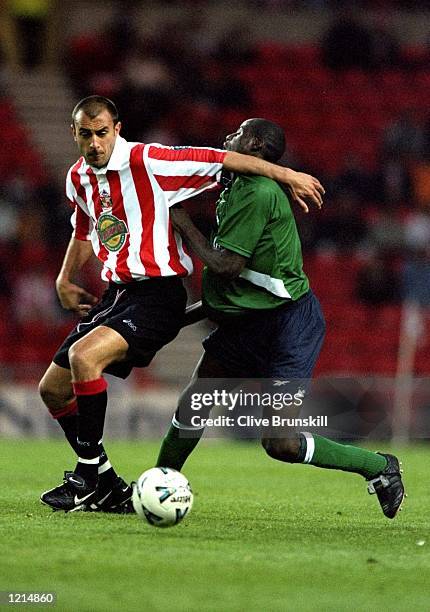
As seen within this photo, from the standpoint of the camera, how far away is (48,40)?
20.0 meters

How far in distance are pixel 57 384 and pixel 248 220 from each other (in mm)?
1429

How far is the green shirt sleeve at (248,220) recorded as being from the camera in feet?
20.8

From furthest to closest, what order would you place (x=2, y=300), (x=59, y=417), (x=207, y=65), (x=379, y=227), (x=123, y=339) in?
(x=207, y=65) < (x=379, y=227) < (x=2, y=300) < (x=59, y=417) < (x=123, y=339)

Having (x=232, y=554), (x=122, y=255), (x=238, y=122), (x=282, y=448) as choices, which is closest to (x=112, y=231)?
(x=122, y=255)

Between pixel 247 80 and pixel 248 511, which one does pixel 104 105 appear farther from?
pixel 247 80

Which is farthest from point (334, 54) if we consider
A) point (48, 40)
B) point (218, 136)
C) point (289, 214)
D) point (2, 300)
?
point (289, 214)

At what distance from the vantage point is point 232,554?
527cm

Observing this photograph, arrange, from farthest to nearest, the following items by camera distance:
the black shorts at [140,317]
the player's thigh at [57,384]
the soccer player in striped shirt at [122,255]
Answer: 1. the player's thigh at [57,384]
2. the black shorts at [140,317]
3. the soccer player in striped shirt at [122,255]

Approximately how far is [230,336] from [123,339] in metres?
0.63

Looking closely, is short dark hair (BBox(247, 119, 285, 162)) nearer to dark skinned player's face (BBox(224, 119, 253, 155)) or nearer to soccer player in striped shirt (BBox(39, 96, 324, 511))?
dark skinned player's face (BBox(224, 119, 253, 155))

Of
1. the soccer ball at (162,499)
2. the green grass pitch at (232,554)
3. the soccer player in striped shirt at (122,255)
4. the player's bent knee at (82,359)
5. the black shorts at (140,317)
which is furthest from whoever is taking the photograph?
the black shorts at (140,317)

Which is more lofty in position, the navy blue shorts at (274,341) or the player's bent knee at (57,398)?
the navy blue shorts at (274,341)

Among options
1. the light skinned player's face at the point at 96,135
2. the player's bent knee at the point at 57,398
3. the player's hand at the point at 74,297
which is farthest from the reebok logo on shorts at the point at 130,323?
the light skinned player's face at the point at 96,135

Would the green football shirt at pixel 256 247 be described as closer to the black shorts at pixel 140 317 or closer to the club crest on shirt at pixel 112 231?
the black shorts at pixel 140 317
